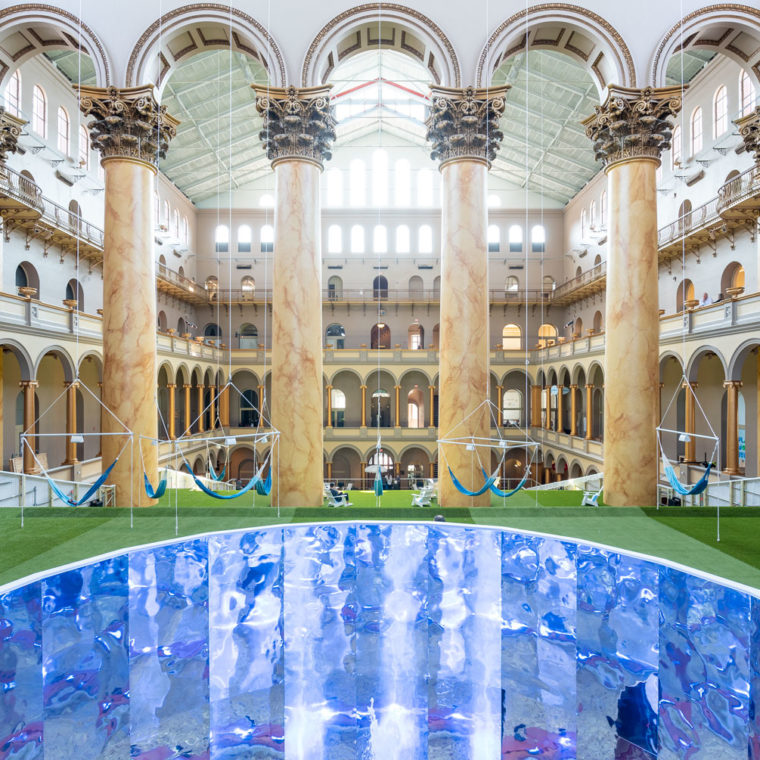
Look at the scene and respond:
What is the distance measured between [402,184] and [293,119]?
20919mm

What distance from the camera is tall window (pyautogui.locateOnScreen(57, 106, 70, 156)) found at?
770 inches

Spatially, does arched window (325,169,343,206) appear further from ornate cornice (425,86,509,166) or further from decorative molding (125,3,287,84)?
ornate cornice (425,86,509,166)

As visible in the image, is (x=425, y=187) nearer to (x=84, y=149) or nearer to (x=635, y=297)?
(x=84, y=149)

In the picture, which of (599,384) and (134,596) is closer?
(134,596)

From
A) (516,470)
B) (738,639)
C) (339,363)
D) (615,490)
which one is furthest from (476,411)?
(516,470)

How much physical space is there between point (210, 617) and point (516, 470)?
81.3 ft

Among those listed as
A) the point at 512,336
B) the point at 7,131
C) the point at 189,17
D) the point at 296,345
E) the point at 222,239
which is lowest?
the point at 296,345

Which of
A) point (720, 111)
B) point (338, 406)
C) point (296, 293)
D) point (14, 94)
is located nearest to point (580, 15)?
point (296, 293)

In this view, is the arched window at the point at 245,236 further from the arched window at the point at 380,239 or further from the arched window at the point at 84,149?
the arched window at the point at 84,149

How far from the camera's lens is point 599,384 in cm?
2461

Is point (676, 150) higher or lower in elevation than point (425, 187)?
lower

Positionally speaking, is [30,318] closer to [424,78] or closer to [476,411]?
[476,411]

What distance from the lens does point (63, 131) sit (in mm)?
19844

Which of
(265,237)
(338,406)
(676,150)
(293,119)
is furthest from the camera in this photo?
(338,406)
